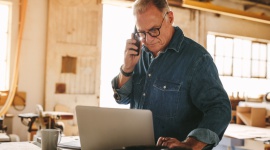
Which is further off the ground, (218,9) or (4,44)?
(218,9)

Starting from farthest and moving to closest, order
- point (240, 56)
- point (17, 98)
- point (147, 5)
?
point (240, 56)
point (17, 98)
point (147, 5)

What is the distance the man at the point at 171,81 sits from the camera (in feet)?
5.13

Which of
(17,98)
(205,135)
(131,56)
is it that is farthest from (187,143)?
(17,98)

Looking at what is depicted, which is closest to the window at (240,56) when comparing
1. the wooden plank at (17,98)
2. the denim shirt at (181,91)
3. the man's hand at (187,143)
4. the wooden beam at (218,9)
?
the wooden beam at (218,9)

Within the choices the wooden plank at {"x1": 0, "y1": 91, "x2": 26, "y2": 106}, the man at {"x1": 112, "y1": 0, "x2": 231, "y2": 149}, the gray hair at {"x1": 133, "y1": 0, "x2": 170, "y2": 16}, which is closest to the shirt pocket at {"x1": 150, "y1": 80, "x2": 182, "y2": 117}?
the man at {"x1": 112, "y1": 0, "x2": 231, "y2": 149}

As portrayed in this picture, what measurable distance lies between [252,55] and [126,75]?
6.29 metres

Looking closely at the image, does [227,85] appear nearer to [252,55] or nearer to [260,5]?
[252,55]

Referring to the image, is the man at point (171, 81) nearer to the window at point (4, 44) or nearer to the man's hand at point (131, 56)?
the man's hand at point (131, 56)

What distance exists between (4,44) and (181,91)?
13.0 ft

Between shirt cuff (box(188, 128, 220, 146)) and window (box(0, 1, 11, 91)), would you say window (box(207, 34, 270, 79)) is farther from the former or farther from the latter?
shirt cuff (box(188, 128, 220, 146))

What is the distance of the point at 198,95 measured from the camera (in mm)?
1615

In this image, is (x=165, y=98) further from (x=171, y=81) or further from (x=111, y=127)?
(x=111, y=127)

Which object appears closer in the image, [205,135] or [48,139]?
[205,135]

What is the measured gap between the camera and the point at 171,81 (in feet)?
5.70
